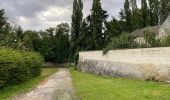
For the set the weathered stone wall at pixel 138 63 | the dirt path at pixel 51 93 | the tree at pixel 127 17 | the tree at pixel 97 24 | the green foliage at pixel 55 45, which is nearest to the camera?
the dirt path at pixel 51 93

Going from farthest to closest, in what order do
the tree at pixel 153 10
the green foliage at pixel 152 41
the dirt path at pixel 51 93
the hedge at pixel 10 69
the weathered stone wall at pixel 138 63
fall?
1. the tree at pixel 153 10
2. the green foliage at pixel 152 41
3. the weathered stone wall at pixel 138 63
4. the hedge at pixel 10 69
5. the dirt path at pixel 51 93

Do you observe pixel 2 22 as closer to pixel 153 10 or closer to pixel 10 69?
pixel 10 69

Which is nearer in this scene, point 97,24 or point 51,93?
point 51,93

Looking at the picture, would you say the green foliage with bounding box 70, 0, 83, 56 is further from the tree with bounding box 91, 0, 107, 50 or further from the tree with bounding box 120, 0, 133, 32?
the tree with bounding box 120, 0, 133, 32

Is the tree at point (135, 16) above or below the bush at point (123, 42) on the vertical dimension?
above

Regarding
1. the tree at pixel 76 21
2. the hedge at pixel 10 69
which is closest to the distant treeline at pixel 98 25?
the tree at pixel 76 21

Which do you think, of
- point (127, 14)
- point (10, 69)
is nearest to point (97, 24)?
point (127, 14)

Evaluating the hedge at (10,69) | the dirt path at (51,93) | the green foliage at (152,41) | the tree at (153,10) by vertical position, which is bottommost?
the dirt path at (51,93)

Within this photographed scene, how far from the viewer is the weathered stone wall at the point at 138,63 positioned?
22.2m

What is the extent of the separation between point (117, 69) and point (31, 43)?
5762 centimetres

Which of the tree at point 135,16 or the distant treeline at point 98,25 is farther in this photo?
the tree at point 135,16

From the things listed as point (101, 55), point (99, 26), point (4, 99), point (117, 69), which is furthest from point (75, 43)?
point (4, 99)

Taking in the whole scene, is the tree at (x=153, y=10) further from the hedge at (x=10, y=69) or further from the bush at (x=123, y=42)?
the hedge at (x=10, y=69)

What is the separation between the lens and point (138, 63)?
25344mm
